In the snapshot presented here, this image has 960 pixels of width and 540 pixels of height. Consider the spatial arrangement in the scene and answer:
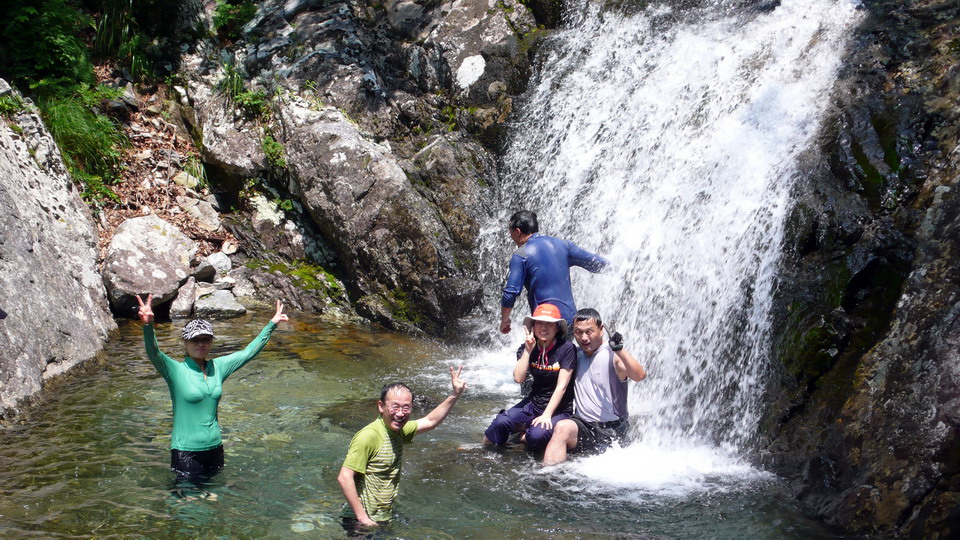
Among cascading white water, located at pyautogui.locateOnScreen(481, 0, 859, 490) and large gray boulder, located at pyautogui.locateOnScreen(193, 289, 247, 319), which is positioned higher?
cascading white water, located at pyautogui.locateOnScreen(481, 0, 859, 490)

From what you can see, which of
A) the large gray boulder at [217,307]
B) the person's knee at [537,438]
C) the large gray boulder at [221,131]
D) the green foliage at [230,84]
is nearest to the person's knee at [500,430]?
the person's knee at [537,438]

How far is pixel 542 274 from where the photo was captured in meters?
7.27

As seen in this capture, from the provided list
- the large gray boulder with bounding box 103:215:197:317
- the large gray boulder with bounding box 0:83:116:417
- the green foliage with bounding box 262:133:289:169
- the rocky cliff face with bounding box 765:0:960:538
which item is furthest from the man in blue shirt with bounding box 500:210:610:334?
the green foliage with bounding box 262:133:289:169

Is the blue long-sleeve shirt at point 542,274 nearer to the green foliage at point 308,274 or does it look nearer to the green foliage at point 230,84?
the green foliage at point 308,274

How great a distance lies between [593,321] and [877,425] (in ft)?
6.88

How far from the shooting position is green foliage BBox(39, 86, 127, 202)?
11.9m

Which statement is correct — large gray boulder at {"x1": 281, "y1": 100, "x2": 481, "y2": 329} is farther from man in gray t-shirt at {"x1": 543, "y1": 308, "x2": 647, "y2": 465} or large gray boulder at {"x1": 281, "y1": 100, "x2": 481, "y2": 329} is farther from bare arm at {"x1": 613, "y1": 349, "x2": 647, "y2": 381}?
bare arm at {"x1": 613, "y1": 349, "x2": 647, "y2": 381}

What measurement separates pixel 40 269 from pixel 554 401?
6.04 metres

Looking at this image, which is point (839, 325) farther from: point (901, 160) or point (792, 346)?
point (901, 160)

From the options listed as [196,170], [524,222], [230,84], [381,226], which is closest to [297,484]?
[524,222]

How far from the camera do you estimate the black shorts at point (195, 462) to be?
17.5 feet

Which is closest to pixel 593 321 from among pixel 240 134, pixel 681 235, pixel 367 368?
pixel 681 235

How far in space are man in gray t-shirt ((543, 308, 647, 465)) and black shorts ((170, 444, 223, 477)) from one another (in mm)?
2524

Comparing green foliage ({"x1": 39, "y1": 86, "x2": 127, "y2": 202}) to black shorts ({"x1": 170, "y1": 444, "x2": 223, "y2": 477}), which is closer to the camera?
black shorts ({"x1": 170, "y1": 444, "x2": 223, "y2": 477})
